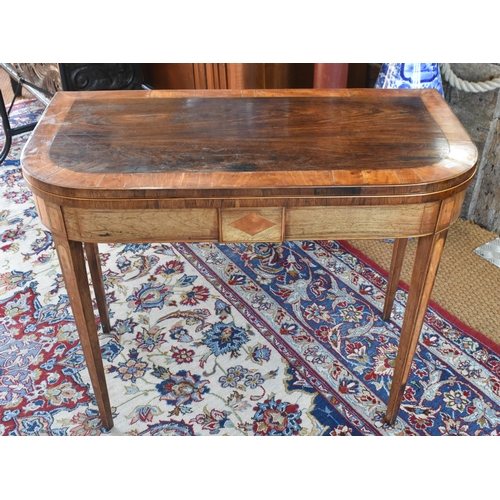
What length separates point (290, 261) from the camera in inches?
103

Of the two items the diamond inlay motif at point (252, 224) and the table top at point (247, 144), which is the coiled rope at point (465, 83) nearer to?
the table top at point (247, 144)

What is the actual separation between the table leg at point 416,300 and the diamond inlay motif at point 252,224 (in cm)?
42

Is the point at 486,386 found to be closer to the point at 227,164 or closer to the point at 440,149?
the point at 440,149

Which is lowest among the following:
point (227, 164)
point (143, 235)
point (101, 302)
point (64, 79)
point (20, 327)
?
point (20, 327)

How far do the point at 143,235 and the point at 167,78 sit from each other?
8.81 ft

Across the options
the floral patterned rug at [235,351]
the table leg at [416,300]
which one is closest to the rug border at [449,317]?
the floral patterned rug at [235,351]

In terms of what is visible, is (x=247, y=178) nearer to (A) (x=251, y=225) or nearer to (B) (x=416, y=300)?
(A) (x=251, y=225)

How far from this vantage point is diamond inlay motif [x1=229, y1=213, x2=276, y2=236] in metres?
1.44

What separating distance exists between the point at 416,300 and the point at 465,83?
1379 millimetres

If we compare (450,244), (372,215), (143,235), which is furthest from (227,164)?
(450,244)

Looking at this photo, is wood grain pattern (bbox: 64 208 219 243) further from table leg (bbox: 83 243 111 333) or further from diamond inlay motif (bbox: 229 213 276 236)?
table leg (bbox: 83 243 111 333)

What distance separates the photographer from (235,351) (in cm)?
214

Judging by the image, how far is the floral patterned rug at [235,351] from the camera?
6.22 ft

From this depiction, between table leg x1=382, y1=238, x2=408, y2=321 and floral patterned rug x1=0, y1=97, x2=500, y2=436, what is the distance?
0.07 metres
